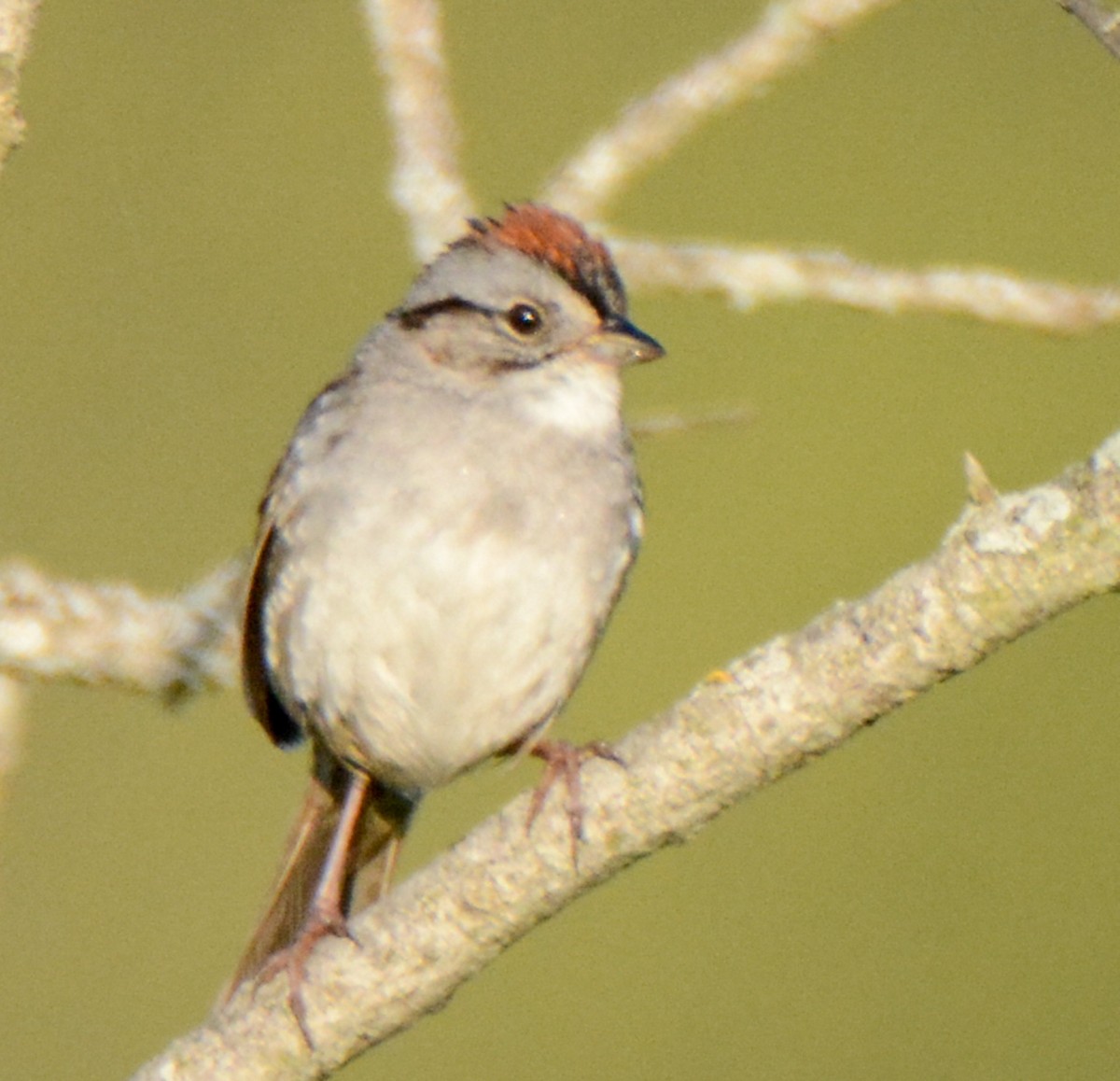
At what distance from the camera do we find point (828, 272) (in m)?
3.04

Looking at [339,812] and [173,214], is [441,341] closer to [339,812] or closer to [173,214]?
[339,812]

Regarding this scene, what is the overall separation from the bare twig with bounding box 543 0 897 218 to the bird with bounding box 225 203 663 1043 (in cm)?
22

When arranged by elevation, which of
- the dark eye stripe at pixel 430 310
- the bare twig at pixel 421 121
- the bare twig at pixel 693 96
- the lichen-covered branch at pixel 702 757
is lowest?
the lichen-covered branch at pixel 702 757

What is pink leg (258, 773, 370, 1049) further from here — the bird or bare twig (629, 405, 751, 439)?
bare twig (629, 405, 751, 439)

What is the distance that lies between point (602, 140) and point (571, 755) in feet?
4.14

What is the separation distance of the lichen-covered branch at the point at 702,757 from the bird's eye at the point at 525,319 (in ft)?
3.17

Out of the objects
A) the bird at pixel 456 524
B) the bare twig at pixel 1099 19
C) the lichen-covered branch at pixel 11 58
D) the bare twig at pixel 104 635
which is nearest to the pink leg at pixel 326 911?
the bird at pixel 456 524

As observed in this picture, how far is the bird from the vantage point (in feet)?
9.95

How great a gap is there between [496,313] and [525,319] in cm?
6

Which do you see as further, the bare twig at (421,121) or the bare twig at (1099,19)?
the bare twig at (421,121)

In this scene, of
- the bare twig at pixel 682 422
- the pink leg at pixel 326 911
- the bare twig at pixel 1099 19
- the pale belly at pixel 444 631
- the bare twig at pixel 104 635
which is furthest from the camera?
the bare twig at pixel 104 635

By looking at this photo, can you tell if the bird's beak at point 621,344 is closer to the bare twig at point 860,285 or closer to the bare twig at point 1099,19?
the bare twig at point 860,285

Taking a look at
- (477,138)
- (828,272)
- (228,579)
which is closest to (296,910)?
(228,579)

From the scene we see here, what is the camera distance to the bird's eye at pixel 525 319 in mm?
3164
